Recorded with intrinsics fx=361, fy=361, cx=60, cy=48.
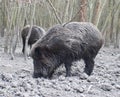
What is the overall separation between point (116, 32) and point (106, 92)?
11.8 meters

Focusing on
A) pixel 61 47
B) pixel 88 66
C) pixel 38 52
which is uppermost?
pixel 61 47

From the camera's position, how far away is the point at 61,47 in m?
7.71

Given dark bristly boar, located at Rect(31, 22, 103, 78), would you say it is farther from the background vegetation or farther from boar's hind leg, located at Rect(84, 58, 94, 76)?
the background vegetation

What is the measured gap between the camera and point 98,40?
8219mm

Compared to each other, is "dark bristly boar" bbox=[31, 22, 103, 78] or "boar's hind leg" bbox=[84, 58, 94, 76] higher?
"dark bristly boar" bbox=[31, 22, 103, 78]

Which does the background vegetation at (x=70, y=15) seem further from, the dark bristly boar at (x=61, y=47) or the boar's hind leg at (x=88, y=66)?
the dark bristly boar at (x=61, y=47)

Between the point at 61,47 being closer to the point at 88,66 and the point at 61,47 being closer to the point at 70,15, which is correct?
the point at 88,66

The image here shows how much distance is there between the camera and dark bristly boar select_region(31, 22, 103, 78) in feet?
25.3

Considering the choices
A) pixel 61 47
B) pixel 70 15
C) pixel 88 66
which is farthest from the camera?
pixel 70 15

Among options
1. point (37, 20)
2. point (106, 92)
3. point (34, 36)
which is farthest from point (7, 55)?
point (37, 20)

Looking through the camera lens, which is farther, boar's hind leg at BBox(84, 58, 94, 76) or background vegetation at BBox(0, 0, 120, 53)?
background vegetation at BBox(0, 0, 120, 53)

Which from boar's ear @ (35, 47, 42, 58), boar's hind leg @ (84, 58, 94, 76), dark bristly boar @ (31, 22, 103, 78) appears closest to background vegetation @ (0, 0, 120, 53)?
boar's hind leg @ (84, 58, 94, 76)

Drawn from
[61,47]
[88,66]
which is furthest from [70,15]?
[61,47]

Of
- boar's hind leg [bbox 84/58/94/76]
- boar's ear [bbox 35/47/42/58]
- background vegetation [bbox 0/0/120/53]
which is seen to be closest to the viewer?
boar's ear [bbox 35/47/42/58]
